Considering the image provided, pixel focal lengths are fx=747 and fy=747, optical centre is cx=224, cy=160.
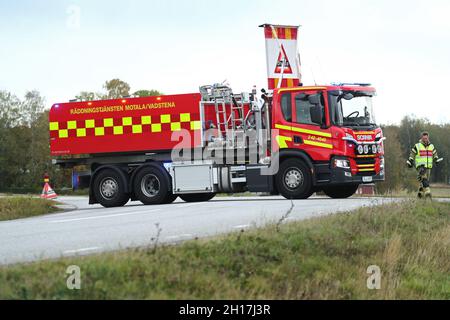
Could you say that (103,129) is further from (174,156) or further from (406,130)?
(406,130)

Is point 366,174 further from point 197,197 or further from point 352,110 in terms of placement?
point 197,197

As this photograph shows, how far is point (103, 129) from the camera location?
2061 cm

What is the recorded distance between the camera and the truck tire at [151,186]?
65.5 ft

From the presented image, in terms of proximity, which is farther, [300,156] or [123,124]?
[123,124]

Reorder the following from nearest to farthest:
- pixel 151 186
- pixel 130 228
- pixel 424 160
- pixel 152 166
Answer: pixel 130 228 < pixel 424 160 < pixel 152 166 < pixel 151 186

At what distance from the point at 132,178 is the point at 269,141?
4.08 m

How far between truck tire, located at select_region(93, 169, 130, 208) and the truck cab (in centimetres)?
456

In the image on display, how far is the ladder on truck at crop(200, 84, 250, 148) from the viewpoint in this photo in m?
19.5

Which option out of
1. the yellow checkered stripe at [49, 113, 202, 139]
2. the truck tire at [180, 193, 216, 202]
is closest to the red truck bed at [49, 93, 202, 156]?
the yellow checkered stripe at [49, 113, 202, 139]

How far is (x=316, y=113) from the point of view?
18.3 metres

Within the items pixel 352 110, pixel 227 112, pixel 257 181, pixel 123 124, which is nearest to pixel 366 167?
pixel 352 110

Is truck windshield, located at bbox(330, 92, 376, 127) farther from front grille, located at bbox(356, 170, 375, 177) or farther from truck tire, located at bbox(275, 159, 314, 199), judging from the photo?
truck tire, located at bbox(275, 159, 314, 199)

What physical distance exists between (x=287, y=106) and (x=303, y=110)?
16.3 inches
